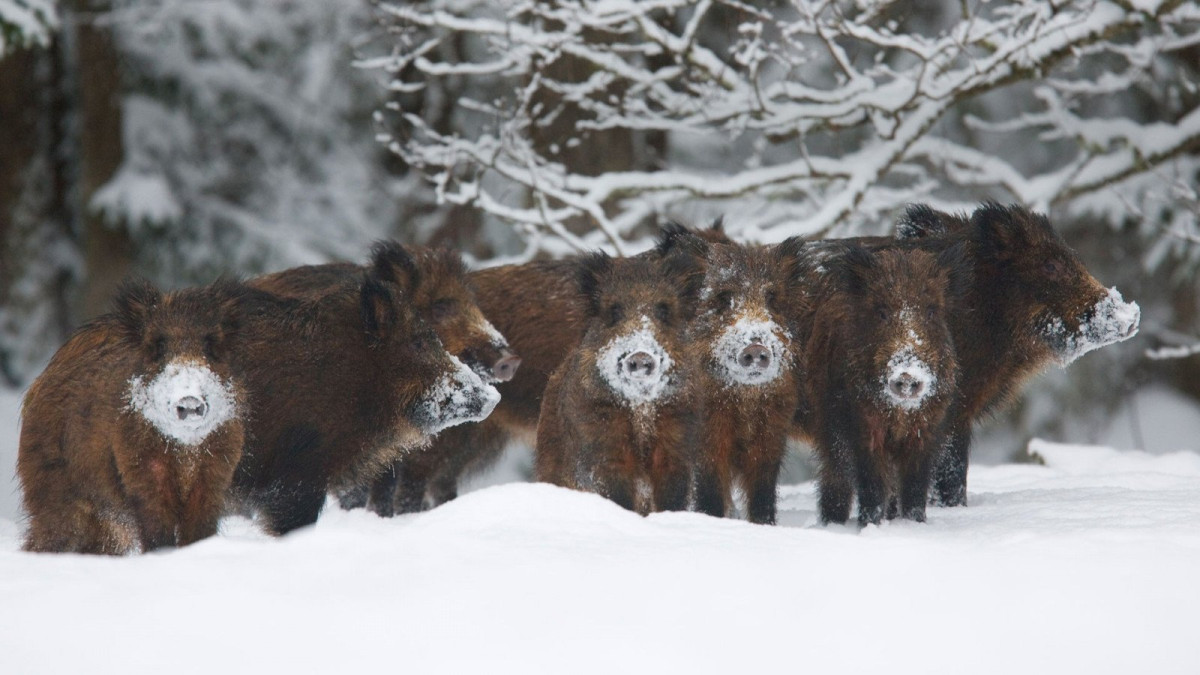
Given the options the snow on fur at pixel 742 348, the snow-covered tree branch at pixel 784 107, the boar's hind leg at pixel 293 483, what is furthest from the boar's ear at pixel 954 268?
the boar's hind leg at pixel 293 483

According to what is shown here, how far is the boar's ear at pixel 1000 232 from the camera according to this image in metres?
7.16

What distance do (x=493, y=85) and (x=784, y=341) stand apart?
35.9ft

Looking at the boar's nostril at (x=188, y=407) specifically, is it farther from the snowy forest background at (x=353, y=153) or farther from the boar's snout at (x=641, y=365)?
the snowy forest background at (x=353, y=153)

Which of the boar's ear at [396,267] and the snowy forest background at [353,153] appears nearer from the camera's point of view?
the boar's ear at [396,267]

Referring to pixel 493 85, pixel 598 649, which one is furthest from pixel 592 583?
pixel 493 85

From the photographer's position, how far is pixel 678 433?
5969 millimetres

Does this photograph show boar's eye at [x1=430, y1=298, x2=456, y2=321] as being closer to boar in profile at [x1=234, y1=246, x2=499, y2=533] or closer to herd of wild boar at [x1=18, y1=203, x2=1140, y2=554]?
herd of wild boar at [x1=18, y1=203, x2=1140, y2=554]

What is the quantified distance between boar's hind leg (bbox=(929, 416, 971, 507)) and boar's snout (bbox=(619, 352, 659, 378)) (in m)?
1.98

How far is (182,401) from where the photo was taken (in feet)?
16.8

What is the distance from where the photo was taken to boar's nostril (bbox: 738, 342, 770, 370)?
5.92 metres

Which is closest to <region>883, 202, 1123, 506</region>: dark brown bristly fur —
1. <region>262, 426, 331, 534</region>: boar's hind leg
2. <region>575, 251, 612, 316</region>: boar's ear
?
<region>575, 251, 612, 316</region>: boar's ear

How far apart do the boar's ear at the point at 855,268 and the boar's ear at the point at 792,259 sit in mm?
226

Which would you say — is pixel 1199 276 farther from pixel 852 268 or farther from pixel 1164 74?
pixel 852 268

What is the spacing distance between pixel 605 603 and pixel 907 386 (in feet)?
7.79
